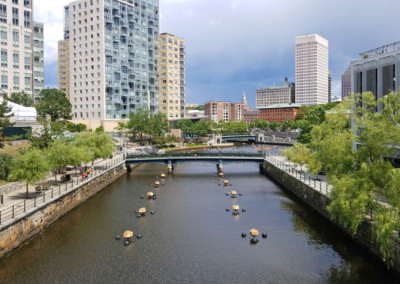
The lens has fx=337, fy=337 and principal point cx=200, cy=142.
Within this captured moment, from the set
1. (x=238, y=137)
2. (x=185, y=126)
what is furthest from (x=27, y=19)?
(x=238, y=137)

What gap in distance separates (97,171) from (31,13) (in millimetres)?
74686

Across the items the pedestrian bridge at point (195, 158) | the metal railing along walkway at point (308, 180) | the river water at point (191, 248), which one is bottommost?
the river water at point (191, 248)

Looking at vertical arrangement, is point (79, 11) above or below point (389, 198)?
above

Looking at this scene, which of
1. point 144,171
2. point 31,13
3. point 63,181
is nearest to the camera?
point 63,181

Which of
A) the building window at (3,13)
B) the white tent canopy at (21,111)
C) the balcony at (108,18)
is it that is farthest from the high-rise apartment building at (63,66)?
the white tent canopy at (21,111)

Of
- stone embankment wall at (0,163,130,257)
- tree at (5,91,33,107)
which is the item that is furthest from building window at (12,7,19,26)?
stone embankment wall at (0,163,130,257)

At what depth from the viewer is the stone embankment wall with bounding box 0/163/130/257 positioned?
25438 mm

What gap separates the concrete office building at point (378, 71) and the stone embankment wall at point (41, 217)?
3579 centimetres

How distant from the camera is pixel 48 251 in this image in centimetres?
2714

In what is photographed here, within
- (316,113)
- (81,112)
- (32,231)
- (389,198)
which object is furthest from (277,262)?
(81,112)

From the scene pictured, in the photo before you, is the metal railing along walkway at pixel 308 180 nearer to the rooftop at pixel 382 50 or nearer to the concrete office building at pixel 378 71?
the concrete office building at pixel 378 71

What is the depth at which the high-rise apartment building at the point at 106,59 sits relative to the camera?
109062mm

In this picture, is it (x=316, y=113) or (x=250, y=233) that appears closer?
(x=250, y=233)

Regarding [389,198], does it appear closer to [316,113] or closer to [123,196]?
[123,196]
